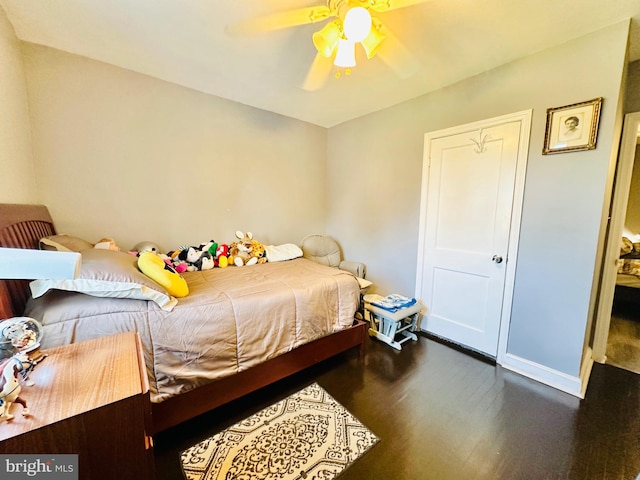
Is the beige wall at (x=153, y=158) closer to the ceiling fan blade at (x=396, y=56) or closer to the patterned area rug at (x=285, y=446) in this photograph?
the ceiling fan blade at (x=396, y=56)

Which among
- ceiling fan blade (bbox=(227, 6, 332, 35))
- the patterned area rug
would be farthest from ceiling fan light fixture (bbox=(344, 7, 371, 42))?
the patterned area rug

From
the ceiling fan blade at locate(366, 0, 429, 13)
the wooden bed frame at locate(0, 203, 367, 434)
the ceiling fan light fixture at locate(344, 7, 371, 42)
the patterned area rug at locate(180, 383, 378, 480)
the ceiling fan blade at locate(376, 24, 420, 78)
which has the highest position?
the ceiling fan blade at locate(376, 24, 420, 78)

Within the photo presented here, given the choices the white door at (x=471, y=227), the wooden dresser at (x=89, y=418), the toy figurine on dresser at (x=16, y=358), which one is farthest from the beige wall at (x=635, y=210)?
the toy figurine on dresser at (x=16, y=358)

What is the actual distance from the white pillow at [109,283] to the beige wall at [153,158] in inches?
41.5

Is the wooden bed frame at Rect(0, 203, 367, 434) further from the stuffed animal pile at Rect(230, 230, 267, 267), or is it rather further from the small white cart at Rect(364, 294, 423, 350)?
the stuffed animal pile at Rect(230, 230, 267, 267)

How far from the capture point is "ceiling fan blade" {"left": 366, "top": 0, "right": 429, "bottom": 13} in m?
1.36

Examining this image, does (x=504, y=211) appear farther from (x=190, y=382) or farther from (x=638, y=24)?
(x=190, y=382)

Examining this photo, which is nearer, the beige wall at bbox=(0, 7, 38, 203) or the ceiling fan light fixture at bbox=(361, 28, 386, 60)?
the ceiling fan light fixture at bbox=(361, 28, 386, 60)

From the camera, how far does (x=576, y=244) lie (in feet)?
5.96

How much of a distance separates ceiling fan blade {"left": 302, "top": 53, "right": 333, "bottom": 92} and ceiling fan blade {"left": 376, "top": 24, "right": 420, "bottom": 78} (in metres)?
0.41

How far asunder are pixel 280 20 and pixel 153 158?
172 cm

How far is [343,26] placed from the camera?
4.59ft

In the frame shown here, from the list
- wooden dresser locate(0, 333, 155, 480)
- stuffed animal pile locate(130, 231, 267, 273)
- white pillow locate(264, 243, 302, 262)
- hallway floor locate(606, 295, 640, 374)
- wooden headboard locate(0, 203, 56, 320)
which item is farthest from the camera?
white pillow locate(264, 243, 302, 262)

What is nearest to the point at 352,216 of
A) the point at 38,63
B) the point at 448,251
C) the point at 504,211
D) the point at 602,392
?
the point at 448,251
